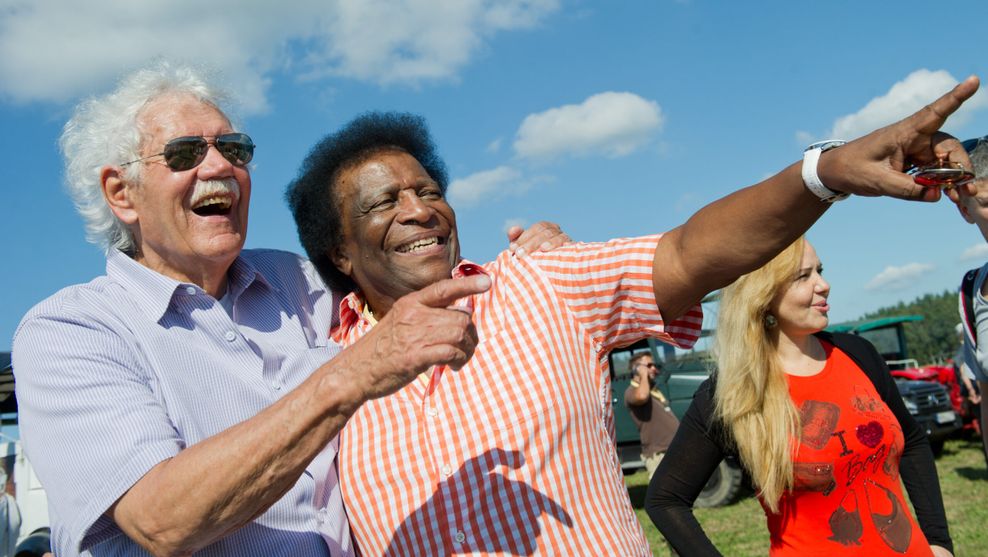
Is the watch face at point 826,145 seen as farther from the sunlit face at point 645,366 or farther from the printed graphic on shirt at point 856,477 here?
the sunlit face at point 645,366

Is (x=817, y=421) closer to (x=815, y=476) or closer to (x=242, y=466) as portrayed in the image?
(x=815, y=476)

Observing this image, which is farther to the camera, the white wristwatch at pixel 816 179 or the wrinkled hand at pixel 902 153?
the white wristwatch at pixel 816 179

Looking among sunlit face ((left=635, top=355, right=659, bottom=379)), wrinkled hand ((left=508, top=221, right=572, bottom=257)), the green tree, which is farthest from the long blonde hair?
the green tree

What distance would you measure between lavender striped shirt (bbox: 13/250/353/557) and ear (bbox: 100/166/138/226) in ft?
0.41

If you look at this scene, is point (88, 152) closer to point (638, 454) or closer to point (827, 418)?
point (827, 418)

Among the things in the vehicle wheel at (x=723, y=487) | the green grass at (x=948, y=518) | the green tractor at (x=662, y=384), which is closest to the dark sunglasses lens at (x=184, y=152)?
the green grass at (x=948, y=518)

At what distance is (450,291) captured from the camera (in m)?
1.78

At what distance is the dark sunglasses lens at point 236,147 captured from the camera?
259 centimetres

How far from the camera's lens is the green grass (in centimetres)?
794

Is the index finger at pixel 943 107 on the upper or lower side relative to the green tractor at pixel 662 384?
upper

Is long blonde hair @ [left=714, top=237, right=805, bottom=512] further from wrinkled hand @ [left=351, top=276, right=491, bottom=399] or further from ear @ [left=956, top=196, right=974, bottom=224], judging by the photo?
wrinkled hand @ [left=351, top=276, right=491, bottom=399]

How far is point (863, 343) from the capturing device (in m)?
3.53

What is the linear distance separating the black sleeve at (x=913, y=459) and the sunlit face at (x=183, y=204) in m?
2.51

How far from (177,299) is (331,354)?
0.50 m
